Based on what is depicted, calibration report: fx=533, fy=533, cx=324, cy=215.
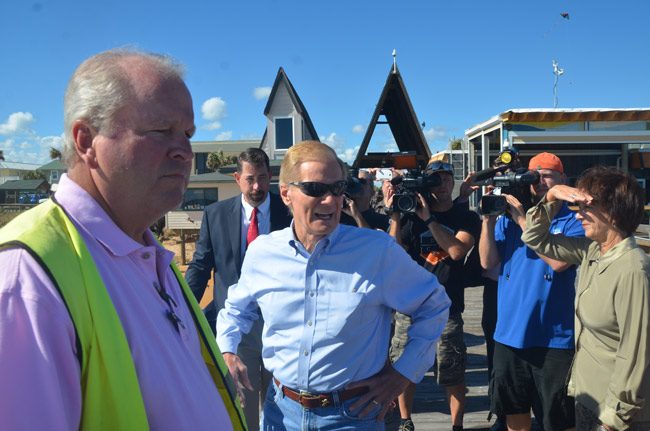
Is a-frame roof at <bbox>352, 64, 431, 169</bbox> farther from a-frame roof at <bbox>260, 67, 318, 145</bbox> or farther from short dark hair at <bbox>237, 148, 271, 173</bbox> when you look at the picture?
short dark hair at <bbox>237, 148, 271, 173</bbox>

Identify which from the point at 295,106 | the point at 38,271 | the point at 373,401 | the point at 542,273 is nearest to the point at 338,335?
the point at 373,401

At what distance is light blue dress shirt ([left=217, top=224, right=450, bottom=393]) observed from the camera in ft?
7.02

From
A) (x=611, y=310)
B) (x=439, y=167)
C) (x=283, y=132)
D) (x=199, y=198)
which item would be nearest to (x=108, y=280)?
(x=611, y=310)

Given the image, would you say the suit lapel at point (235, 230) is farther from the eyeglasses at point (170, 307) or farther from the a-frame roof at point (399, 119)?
the a-frame roof at point (399, 119)

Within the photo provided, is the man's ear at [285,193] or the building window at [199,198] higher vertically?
the man's ear at [285,193]

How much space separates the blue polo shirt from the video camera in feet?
0.97

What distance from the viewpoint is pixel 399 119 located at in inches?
632

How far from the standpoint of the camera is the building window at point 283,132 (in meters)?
22.4

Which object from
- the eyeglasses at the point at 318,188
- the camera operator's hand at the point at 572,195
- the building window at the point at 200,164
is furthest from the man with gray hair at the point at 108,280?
the building window at the point at 200,164

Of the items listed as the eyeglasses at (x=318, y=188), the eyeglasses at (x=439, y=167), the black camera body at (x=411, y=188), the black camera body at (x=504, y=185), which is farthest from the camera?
the eyeglasses at (x=439, y=167)

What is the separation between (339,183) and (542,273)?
5.85 feet

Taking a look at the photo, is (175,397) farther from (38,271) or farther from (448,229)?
(448,229)

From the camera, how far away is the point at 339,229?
235cm

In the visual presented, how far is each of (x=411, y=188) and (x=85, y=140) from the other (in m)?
3.12
